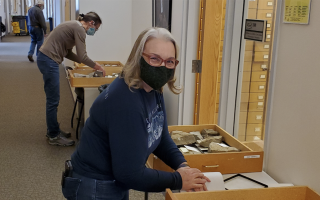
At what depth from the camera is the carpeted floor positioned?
313cm

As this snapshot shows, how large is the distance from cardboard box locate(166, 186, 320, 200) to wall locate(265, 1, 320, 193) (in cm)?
7

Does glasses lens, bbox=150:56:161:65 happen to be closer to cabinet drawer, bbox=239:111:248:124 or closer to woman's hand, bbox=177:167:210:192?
woman's hand, bbox=177:167:210:192

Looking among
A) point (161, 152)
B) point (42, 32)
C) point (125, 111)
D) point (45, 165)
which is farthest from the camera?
point (42, 32)

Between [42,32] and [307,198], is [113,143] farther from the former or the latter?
[42,32]

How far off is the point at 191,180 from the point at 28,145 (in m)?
3.18

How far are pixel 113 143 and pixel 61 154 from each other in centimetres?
282

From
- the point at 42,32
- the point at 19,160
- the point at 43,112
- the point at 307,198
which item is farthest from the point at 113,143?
the point at 42,32

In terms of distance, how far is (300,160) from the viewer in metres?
1.72

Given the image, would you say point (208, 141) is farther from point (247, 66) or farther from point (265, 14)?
point (265, 14)

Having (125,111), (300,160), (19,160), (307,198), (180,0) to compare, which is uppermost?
(180,0)

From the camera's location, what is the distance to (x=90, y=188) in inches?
57.7

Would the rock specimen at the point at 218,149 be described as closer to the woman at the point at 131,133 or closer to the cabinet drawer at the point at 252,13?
the woman at the point at 131,133

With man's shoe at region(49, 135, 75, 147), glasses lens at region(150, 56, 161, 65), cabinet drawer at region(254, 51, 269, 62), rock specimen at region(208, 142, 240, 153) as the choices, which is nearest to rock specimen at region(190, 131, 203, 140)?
rock specimen at region(208, 142, 240, 153)

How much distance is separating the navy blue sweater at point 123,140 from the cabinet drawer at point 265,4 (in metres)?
1.17
